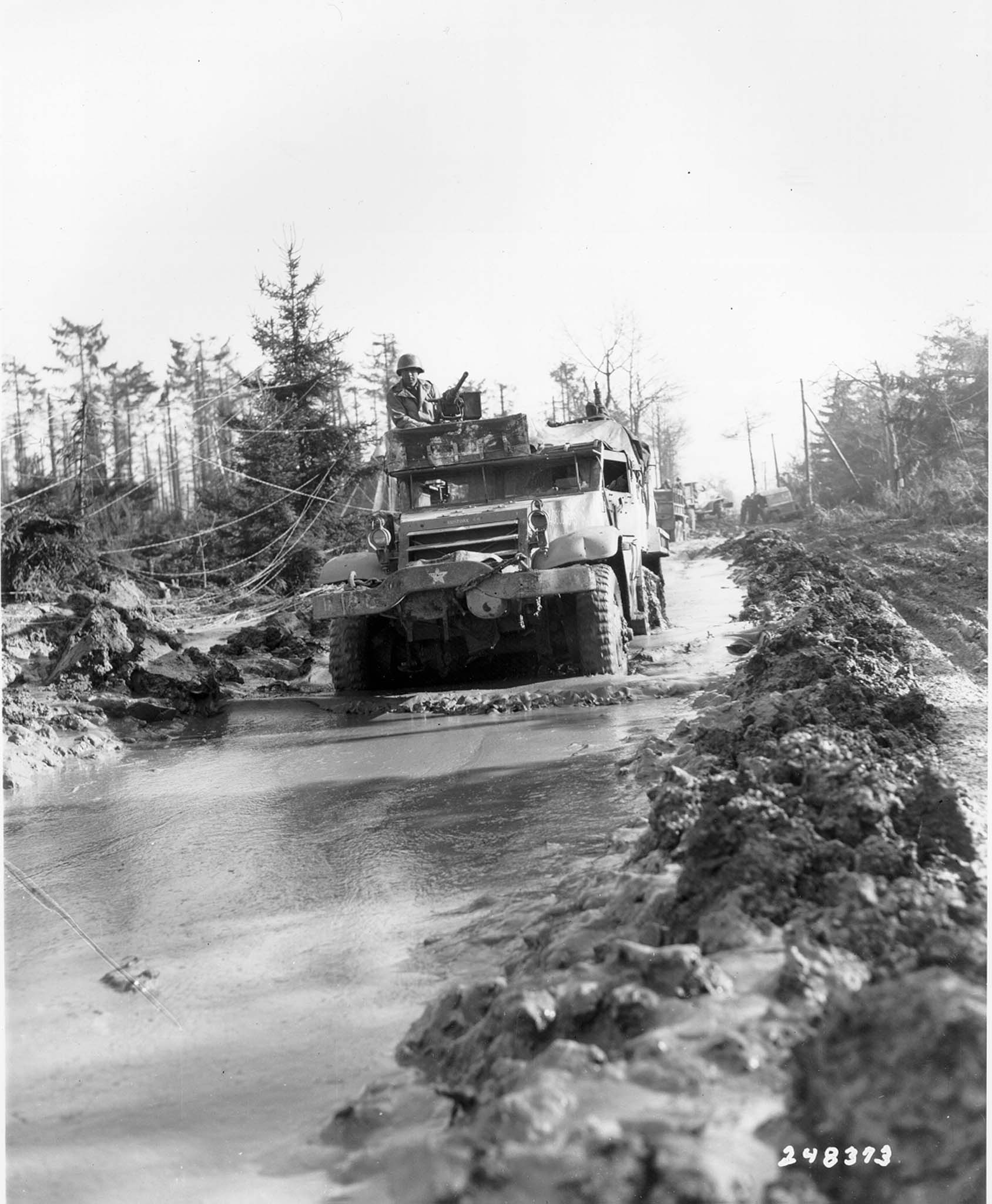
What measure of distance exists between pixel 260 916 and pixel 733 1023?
1.98 meters

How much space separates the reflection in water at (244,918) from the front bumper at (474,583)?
1206mm

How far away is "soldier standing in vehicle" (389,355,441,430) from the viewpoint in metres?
9.27

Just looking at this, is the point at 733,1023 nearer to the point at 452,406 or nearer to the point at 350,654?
the point at 350,654

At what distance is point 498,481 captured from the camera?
8.88 meters

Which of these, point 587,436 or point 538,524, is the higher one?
point 587,436

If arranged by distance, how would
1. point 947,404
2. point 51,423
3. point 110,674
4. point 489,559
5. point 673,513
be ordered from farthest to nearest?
point 51,423, point 673,513, point 947,404, point 110,674, point 489,559

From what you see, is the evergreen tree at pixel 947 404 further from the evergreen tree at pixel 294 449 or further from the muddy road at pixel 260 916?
the muddy road at pixel 260 916

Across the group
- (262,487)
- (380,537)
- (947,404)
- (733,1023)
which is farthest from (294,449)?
(733,1023)

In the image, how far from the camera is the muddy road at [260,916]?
2141mm

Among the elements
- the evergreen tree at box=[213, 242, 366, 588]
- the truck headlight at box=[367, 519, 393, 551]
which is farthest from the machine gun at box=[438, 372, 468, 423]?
the evergreen tree at box=[213, 242, 366, 588]

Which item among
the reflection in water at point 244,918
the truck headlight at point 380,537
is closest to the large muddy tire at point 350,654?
the truck headlight at point 380,537

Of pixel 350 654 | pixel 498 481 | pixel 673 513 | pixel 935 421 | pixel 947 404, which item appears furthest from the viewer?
pixel 673 513

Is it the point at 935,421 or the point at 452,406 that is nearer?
the point at 452,406

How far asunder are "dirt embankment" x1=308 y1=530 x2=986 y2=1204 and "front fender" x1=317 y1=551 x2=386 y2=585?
17.3 ft
